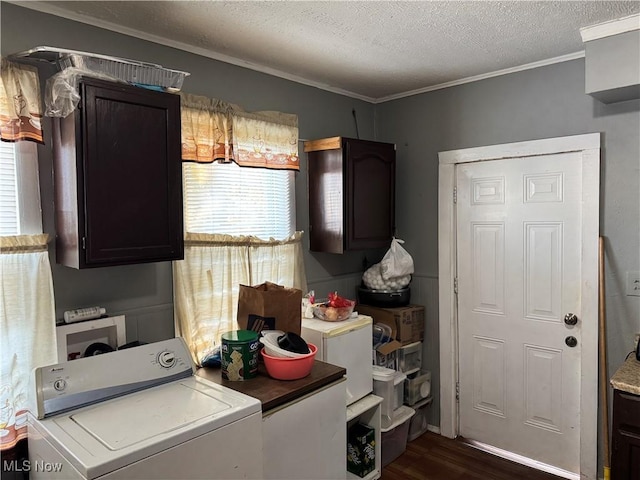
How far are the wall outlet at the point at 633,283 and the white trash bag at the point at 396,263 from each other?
126cm

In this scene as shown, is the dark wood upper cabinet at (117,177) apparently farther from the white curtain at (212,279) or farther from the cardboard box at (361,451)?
the cardboard box at (361,451)

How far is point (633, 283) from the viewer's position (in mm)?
2445

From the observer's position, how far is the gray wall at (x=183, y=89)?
1887mm

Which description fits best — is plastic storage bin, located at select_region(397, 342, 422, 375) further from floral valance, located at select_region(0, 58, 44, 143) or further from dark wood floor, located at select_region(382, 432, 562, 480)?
floral valance, located at select_region(0, 58, 44, 143)

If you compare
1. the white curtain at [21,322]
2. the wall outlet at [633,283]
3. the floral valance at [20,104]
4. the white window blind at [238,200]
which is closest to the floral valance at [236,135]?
the white window blind at [238,200]

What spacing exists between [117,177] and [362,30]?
1308mm

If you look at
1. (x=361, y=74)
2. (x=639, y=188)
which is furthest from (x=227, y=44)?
(x=639, y=188)

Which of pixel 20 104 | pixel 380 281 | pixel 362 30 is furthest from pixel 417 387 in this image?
pixel 20 104

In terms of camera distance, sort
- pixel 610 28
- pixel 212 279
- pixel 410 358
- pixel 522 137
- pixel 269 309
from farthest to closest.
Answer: pixel 410 358, pixel 522 137, pixel 212 279, pixel 269 309, pixel 610 28

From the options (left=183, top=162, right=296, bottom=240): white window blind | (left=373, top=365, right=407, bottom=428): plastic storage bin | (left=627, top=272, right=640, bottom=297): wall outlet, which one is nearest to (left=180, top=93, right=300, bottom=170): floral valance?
(left=183, top=162, right=296, bottom=240): white window blind

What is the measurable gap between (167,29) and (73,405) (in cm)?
166

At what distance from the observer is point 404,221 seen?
3.40 m

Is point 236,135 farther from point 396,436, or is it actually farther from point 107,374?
point 396,436

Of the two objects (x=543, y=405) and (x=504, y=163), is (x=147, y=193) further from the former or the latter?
(x=543, y=405)
